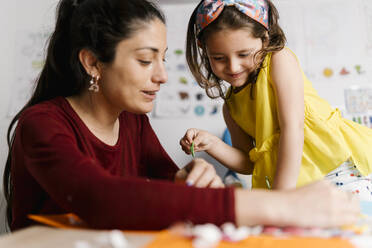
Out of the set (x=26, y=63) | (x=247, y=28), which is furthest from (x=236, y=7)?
(x=26, y=63)

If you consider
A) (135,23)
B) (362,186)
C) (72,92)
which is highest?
(135,23)

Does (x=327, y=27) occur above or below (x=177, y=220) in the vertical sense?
above

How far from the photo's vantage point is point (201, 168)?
77cm

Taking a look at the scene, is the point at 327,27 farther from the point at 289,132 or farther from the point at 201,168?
the point at 201,168

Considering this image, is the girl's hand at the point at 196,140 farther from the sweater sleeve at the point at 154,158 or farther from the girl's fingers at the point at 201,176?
the girl's fingers at the point at 201,176

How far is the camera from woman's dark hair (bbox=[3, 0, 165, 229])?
0.97 metres

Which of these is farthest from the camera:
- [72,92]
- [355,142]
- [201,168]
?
[355,142]

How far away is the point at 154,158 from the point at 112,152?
0.19 metres

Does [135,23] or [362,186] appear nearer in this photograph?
[135,23]

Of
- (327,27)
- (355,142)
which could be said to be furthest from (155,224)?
(327,27)

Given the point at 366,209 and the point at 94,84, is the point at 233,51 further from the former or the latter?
the point at 366,209

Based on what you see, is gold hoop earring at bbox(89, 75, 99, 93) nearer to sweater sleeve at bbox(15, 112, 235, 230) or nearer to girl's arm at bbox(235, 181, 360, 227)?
sweater sleeve at bbox(15, 112, 235, 230)

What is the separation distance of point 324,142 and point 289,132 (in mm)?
183

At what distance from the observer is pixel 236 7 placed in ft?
3.78
